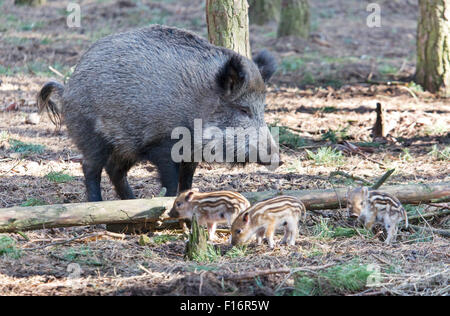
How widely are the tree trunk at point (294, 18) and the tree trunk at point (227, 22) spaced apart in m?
7.37

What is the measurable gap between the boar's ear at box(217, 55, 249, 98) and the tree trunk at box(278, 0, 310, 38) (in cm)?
907

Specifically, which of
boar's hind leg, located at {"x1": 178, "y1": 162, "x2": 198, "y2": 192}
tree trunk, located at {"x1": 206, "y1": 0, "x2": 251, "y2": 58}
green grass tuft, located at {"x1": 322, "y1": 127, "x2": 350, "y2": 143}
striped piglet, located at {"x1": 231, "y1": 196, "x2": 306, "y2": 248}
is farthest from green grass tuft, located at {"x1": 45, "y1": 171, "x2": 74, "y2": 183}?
green grass tuft, located at {"x1": 322, "y1": 127, "x2": 350, "y2": 143}

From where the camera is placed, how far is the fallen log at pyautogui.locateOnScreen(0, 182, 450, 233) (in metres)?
4.77

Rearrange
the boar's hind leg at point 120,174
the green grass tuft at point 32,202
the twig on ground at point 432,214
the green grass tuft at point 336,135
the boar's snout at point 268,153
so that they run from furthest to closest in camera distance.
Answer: the green grass tuft at point 336,135, the boar's hind leg at point 120,174, the boar's snout at point 268,153, the green grass tuft at point 32,202, the twig on ground at point 432,214

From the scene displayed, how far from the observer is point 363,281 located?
415cm

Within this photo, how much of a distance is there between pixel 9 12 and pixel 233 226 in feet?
45.0

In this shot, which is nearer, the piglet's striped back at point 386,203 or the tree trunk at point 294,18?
the piglet's striped back at point 386,203

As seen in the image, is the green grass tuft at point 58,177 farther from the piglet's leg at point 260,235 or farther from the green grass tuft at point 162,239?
the piglet's leg at point 260,235

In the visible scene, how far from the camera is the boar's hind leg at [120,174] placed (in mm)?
6520

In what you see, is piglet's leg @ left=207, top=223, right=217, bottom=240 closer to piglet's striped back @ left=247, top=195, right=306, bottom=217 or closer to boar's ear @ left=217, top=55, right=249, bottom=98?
piglet's striped back @ left=247, top=195, right=306, bottom=217

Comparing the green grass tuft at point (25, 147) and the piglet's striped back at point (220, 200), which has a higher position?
the piglet's striped back at point (220, 200)

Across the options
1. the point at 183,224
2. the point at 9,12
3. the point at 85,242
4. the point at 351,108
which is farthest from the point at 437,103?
the point at 9,12

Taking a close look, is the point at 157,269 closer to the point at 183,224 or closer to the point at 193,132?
the point at 183,224

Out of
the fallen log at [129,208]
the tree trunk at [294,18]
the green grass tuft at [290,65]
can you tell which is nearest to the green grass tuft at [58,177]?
the fallen log at [129,208]
